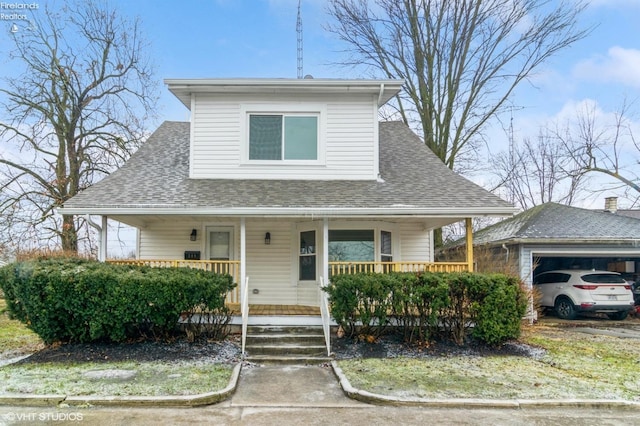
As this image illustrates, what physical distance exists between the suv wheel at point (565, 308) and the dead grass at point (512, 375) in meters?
4.85

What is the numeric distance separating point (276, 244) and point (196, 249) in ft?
6.43

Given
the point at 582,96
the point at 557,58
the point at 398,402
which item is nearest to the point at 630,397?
the point at 398,402

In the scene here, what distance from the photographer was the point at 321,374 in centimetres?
675

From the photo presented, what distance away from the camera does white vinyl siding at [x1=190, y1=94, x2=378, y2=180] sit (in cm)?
1046

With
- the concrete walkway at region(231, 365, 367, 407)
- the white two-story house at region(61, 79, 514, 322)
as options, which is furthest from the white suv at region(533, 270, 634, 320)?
the concrete walkway at region(231, 365, 367, 407)

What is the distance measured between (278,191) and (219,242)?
232cm

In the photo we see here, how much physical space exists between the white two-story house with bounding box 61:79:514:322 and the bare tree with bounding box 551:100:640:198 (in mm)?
16143

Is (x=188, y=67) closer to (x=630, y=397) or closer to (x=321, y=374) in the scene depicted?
(x=321, y=374)

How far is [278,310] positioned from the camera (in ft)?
31.8

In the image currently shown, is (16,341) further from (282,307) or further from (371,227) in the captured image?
(371,227)

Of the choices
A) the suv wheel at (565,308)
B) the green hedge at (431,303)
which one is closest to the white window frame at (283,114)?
the green hedge at (431,303)

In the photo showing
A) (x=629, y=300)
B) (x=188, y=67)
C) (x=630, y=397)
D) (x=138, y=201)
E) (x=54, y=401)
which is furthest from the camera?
(x=188, y=67)

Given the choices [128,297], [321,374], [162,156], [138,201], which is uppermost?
[162,156]

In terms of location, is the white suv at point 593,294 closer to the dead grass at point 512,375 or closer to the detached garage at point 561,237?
the detached garage at point 561,237
